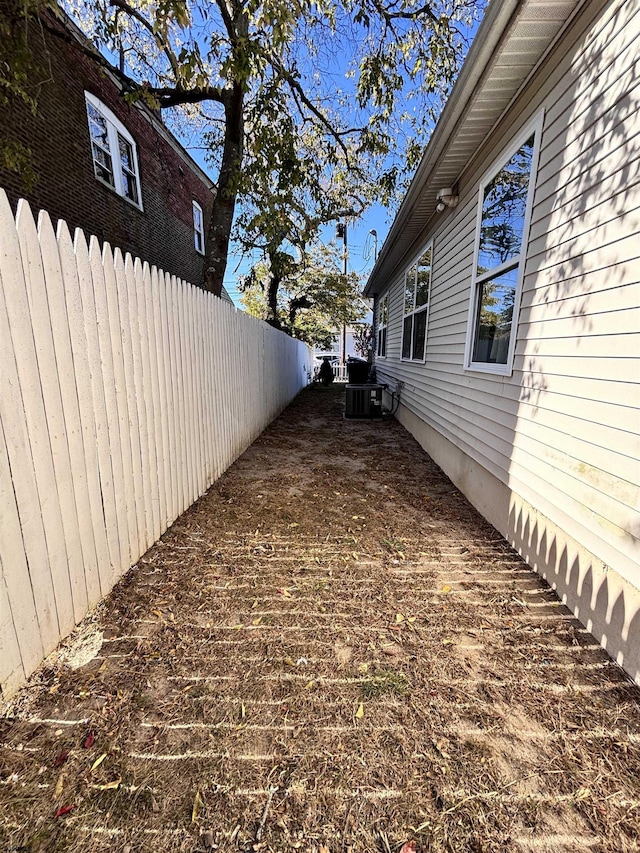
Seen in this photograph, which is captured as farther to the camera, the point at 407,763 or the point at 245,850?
the point at 407,763

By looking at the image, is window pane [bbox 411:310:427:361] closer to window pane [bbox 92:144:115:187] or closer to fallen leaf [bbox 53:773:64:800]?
fallen leaf [bbox 53:773:64:800]

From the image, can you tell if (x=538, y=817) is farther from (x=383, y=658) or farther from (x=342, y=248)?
(x=342, y=248)

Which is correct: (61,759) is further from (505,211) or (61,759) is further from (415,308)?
(415,308)

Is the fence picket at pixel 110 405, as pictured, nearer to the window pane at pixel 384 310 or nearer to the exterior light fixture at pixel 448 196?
the exterior light fixture at pixel 448 196

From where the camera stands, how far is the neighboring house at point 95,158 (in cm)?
587

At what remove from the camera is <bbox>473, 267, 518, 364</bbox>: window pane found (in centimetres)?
319

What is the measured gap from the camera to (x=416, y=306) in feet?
22.2

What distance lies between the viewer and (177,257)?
11.3 metres

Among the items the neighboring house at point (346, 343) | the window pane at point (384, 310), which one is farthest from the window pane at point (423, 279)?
the neighboring house at point (346, 343)

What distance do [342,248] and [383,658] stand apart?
20957mm

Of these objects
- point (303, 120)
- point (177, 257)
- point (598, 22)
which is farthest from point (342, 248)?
point (598, 22)

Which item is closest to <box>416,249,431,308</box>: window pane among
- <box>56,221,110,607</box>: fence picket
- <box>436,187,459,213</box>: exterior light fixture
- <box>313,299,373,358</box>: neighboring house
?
<box>436,187,459,213</box>: exterior light fixture

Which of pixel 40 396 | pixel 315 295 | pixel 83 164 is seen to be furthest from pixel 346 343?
pixel 40 396

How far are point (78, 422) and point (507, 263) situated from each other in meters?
3.51
